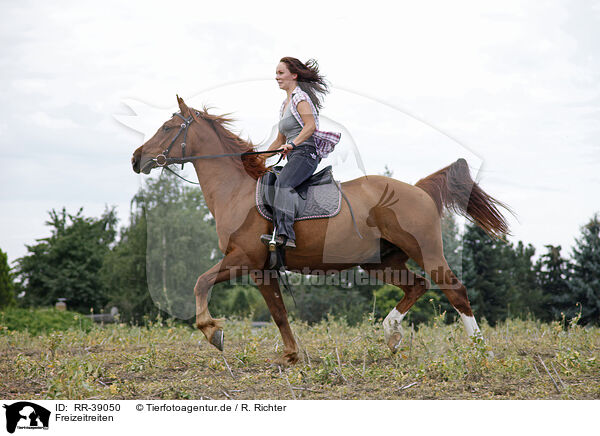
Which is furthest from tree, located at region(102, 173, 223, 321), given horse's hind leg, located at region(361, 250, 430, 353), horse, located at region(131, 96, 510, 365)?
horse's hind leg, located at region(361, 250, 430, 353)

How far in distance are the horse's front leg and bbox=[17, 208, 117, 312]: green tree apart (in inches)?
1097

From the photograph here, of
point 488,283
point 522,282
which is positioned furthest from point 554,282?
point 488,283

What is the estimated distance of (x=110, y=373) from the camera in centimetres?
595

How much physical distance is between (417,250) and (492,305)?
16.5 meters

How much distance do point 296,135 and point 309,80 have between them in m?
0.69

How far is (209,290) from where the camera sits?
595 cm

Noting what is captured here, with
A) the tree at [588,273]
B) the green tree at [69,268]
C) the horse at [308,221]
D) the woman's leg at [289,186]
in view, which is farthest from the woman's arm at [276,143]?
the green tree at [69,268]

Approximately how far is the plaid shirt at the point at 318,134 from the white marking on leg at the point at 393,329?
2120 millimetres

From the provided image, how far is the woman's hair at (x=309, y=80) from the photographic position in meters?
6.32

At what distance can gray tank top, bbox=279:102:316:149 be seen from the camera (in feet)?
20.0

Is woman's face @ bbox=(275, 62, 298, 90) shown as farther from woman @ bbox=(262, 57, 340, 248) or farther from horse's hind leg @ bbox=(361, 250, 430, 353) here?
horse's hind leg @ bbox=(361, 250, 430, 353)
